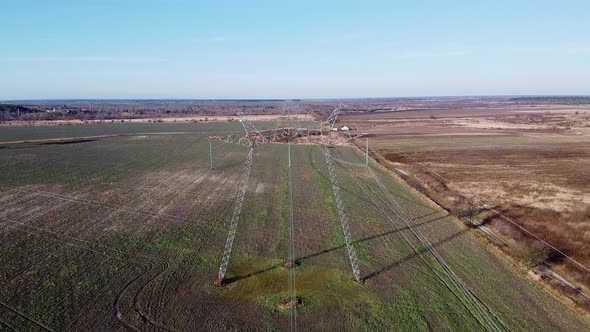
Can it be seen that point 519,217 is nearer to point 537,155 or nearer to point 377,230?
point 377,230

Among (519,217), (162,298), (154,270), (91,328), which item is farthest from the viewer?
(519,217)

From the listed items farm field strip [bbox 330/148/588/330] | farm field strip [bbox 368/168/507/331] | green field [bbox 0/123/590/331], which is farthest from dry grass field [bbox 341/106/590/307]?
farm field strip [bbox 368/168/507/331]

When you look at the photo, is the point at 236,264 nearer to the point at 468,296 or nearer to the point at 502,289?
the point at 468,296

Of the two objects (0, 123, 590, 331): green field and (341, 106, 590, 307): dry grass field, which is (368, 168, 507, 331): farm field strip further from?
(341, 106, 590, 307): dry grass field

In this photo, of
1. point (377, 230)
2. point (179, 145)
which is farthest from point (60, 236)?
point (179, 145)

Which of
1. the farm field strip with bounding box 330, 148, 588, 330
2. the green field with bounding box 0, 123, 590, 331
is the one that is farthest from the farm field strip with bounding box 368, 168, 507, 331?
the farm field strip with bounding box 330, 148, 588, 330

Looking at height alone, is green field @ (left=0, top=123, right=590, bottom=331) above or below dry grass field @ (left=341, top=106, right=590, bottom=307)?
above

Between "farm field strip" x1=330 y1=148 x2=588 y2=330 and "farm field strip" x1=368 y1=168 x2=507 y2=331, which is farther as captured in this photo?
"farm field strip" x1=330 y1=148 x2=588 y2=330

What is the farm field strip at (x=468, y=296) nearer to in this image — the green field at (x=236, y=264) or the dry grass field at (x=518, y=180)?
the green field at (x=236, y=264)

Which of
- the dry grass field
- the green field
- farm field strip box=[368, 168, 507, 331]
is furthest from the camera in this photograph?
the dry grass field

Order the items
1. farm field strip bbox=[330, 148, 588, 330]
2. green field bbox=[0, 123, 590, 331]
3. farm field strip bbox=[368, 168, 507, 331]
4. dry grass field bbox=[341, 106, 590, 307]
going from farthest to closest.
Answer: dry grass field bbox=[341, 106, 590, 307] < farm field strip bbox=[330, 148, 588, 330] < green field bbox=[0, 123, 590, 331] < farm field strip bbox=[368, 168, 507, 331]
